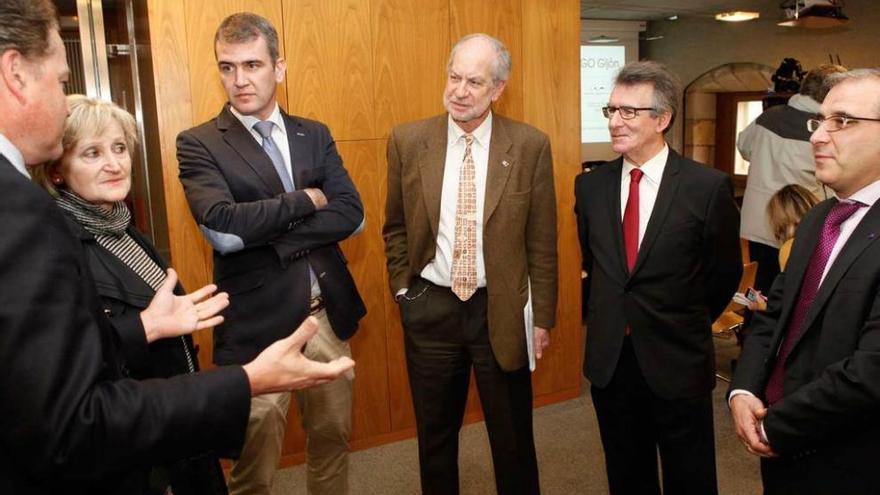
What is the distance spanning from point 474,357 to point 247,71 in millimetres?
1306

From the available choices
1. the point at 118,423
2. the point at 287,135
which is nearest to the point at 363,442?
the point at 287,135

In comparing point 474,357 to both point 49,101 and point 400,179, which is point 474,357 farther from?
point 49,101

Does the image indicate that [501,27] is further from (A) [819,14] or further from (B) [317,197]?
(A) [819,14]

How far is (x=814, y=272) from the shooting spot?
1771 millimetres

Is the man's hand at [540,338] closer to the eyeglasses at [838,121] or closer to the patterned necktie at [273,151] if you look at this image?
the patterned necktie at [273,151]

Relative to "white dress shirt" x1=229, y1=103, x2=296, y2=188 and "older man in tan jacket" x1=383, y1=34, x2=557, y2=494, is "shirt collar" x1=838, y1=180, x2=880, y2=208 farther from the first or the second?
"white dress shirt" x1=229, y1=103, x2=296, y2=188

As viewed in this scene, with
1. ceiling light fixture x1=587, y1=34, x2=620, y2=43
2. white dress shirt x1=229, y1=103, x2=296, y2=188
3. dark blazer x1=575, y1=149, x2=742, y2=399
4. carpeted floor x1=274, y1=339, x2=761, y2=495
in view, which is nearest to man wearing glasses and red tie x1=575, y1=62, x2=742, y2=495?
dark blazer x1=575, y1=149, x2=742, y2=399

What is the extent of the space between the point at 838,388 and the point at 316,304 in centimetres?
157

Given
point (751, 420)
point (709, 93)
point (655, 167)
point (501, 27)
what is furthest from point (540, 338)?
point (709, 93)

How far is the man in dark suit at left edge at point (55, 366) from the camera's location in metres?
0.90

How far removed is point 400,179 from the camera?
2604 millimetres

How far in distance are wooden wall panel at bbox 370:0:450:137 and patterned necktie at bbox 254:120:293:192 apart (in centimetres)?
113

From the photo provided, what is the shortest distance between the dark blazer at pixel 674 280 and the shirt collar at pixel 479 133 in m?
0.52

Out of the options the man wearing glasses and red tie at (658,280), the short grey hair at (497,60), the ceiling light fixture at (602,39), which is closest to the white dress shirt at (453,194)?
the short grey hair at (497,60)
